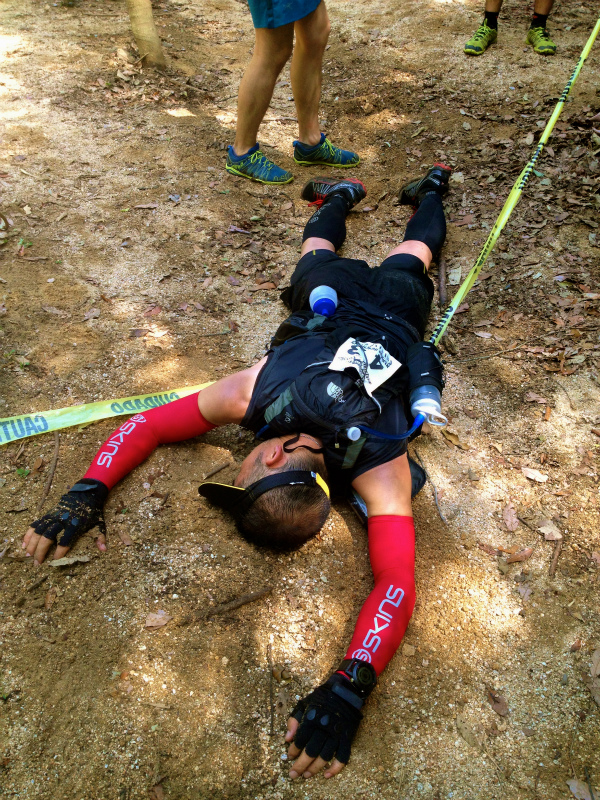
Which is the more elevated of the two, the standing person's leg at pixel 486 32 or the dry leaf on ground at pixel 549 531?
the standing person's leg at pixel 486 32

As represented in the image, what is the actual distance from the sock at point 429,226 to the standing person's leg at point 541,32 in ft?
10.4

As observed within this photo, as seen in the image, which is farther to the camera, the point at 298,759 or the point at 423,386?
the point at 423,386

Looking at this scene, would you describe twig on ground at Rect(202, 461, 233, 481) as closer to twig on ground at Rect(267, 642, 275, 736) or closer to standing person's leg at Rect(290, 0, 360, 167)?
twig on ground at Rect(267, 642, 275, 736)

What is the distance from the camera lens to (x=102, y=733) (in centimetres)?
210

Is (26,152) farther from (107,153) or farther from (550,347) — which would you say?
(550,347)

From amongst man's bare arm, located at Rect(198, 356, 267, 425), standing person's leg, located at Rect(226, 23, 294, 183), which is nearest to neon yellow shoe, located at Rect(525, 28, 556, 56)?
standing person's leg, located at Rect(226, 23, 294, 183)

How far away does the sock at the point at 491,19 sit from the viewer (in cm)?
602

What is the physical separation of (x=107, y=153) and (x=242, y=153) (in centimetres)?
131

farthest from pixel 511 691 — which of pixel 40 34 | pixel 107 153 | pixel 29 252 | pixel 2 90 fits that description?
pixel 40 34

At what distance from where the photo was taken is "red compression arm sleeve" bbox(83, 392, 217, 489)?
109 inches

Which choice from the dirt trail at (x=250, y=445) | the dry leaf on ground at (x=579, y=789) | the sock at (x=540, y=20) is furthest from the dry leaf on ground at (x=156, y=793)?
the sock at (x=540, y=20)

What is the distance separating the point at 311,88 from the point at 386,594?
13.7 feet

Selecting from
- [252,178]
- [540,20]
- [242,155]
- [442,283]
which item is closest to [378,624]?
[442,283]

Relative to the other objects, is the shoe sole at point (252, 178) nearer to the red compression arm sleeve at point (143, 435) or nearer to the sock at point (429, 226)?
the sock at point (429, 226)
